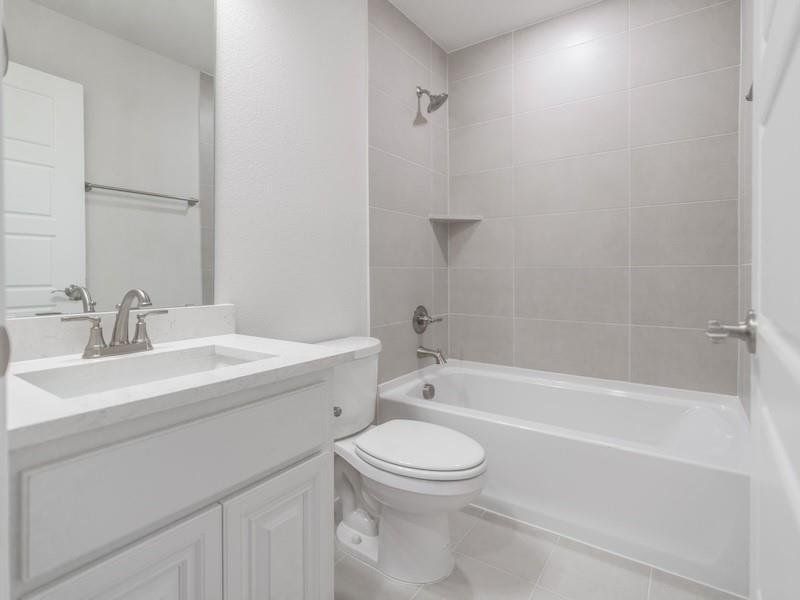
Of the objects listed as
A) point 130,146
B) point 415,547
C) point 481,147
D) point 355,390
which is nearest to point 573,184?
point 481,147

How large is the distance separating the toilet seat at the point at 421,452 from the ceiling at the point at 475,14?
2105mm

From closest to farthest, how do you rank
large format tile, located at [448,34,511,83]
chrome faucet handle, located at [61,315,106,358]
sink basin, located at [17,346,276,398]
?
sink basin, located at [17,346,276,398] → chrome faucet handle, located at [61,315,106,358] → large format tile, located at [448,34,511,83]

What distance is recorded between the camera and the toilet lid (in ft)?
4.64

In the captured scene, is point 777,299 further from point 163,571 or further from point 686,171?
point 686,171

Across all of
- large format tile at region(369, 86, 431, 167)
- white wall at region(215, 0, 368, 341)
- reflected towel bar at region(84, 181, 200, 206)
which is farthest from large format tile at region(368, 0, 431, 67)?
reflected towel bar at region(84, 181, 200, 206)

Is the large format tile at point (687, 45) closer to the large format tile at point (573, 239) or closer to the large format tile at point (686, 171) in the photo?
the large format tile at point (686, 171)

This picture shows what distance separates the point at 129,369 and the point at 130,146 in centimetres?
67

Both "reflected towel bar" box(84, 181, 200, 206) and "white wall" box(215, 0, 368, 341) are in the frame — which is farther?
"white wall" box(215, 0, 368, 341)

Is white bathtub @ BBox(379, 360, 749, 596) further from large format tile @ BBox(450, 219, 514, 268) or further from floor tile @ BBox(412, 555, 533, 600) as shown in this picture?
large format tile @ BBox(450, 219, 514, 268)

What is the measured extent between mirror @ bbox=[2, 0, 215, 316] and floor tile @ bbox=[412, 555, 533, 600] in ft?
4.10

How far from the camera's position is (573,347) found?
2367 mm

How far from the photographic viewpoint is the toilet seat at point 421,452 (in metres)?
1.39

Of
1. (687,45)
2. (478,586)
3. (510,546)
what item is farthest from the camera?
(687,45)

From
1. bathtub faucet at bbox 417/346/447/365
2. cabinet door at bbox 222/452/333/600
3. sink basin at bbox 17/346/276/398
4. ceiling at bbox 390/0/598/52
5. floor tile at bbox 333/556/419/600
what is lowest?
floor tile at bbox 333/556/419/600
